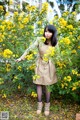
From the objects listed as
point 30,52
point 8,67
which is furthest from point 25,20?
point 8,67

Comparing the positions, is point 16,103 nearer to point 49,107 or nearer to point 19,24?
point 49,107

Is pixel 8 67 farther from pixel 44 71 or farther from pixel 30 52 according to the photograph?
pixel 44 71

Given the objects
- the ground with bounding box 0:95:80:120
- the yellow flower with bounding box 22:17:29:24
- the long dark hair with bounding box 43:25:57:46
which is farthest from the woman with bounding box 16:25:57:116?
the yellow flower with bounding box 22:17:29:24

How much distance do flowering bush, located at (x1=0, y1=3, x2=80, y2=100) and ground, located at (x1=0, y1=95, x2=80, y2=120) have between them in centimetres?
17

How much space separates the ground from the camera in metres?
4.70

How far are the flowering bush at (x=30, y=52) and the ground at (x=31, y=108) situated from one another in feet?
0.54

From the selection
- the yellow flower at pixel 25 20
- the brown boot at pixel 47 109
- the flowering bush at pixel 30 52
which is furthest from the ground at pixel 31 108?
the yellow flower at pixel 25 20

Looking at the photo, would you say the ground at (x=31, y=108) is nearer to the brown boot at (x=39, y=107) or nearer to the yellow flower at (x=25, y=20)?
the brown boot at (x=39, y=107)

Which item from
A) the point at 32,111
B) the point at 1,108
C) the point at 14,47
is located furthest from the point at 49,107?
the point at 14,47

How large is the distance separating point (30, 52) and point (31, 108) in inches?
34.1

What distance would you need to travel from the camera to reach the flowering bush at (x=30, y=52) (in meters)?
4.78

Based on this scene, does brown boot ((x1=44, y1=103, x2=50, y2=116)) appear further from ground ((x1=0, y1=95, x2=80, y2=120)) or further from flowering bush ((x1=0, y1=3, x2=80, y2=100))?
flowering bush ((x1=0, y1=3, x2=80, y2=100))

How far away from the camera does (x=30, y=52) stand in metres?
5.02

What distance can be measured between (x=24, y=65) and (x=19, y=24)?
31.2 inches
